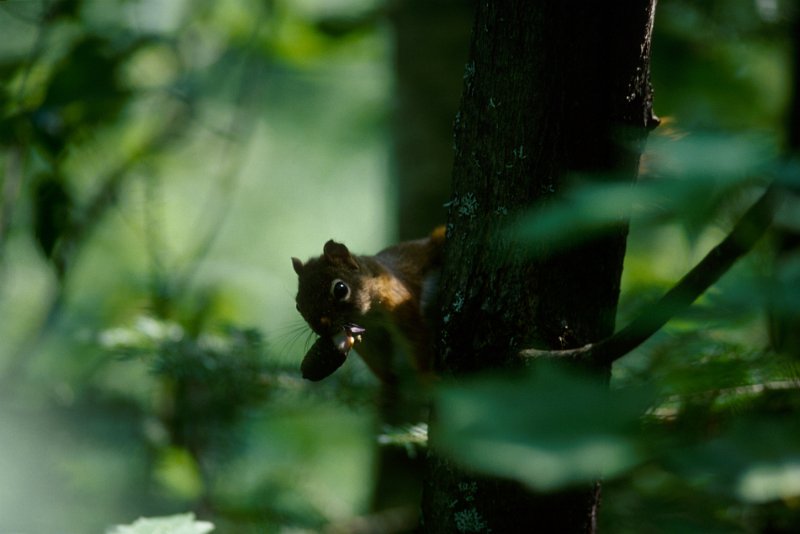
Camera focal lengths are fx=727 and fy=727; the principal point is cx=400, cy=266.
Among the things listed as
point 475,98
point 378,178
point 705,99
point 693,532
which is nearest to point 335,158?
point 378,178

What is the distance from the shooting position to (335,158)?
5.64m

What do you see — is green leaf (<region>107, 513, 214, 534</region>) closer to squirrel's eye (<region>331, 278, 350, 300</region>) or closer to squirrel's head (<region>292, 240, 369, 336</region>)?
squirrel's head (<region>292, 240, 369, 336</region>)

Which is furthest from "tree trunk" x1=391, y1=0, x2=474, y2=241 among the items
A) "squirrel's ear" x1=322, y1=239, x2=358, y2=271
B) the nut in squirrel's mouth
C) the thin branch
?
the thin branch

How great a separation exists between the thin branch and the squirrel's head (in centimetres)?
100

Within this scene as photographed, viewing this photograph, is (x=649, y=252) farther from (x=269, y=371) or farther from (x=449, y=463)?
(x=449, y=463)

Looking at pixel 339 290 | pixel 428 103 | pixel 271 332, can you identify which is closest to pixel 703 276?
pixel 339 290

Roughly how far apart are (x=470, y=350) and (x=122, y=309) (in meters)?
2.36

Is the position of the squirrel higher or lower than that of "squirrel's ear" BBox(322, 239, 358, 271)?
lower

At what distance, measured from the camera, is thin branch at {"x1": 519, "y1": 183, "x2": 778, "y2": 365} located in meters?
0.62

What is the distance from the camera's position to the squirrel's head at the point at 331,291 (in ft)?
5.85

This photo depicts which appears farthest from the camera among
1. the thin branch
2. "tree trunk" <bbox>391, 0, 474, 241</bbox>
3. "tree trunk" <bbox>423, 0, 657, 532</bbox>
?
"tree trunk" <bbox>391, 0, 474, 241</bbox>

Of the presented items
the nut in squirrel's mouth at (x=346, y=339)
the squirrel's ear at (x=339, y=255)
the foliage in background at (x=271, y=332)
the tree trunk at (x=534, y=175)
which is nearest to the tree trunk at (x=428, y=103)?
the foliage in background at (x=271, y=332)

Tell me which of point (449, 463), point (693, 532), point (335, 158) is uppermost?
point (335, 158)

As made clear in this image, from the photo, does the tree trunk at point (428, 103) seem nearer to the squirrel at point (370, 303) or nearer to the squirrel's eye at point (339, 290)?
the squirrel at point (370, 303)
